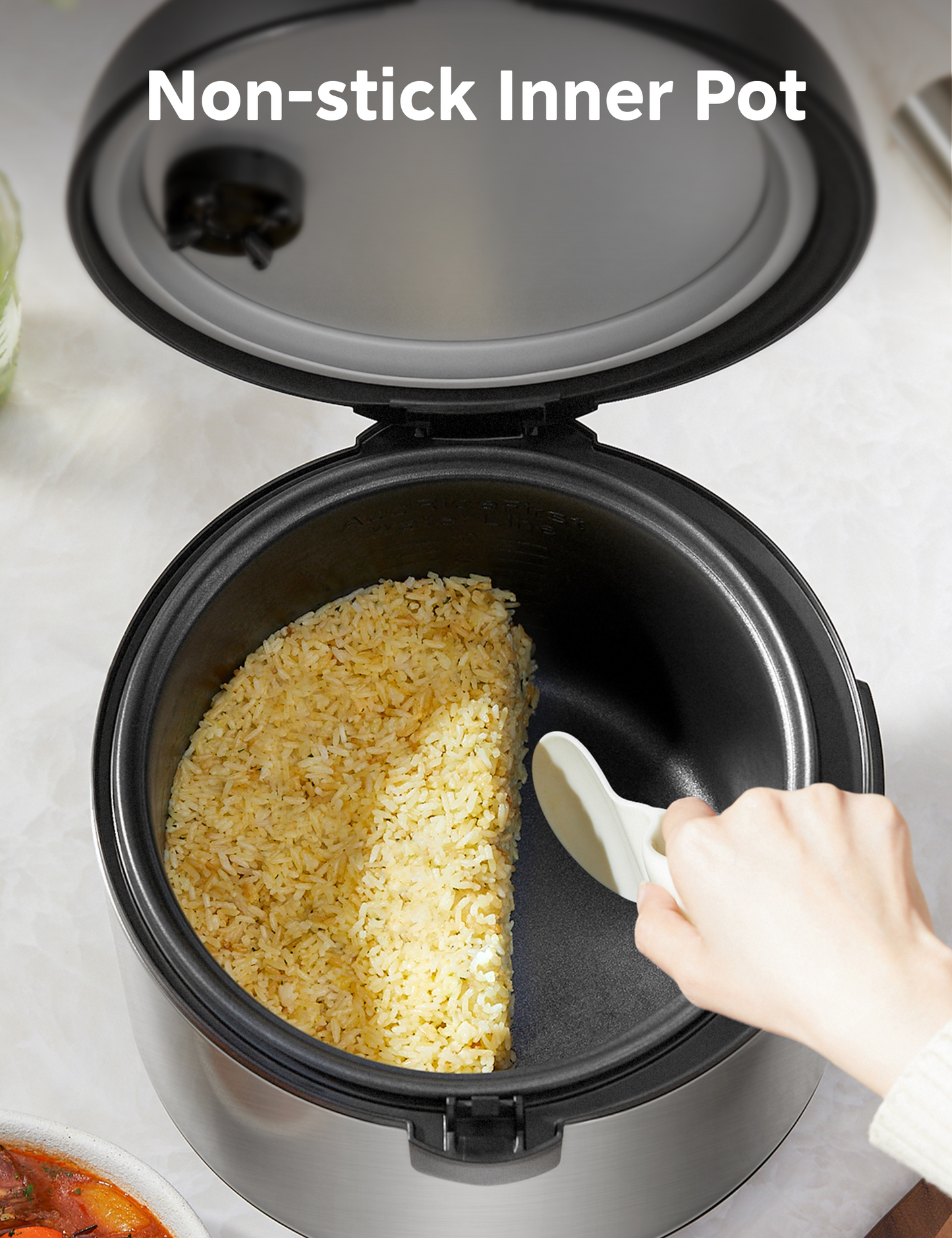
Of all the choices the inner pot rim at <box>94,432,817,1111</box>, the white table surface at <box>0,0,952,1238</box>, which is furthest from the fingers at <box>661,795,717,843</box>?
the white table surface at <box>0,0,952,1238</box>

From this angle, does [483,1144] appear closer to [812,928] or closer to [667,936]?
[667,936]

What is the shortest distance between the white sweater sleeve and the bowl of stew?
62 centimetres

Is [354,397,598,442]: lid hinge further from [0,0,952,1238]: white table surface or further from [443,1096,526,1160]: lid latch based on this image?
[443,1096,526,1160]: lid latch

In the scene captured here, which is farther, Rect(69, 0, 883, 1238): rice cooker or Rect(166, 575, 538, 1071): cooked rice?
Rect(166, 575, 538, 1071): cooked rice

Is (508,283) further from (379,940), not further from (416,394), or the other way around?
(379,940)

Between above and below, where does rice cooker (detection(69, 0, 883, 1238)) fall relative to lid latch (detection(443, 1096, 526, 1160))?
above

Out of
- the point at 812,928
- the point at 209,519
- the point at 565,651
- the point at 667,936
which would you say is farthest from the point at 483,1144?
the point at 209,519

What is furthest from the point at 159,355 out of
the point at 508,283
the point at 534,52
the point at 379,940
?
the point at 534,52

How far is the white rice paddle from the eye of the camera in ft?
3.79

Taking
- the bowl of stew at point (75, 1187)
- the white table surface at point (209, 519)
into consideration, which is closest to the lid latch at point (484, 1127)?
the bowl of stew at point (75, 1187)

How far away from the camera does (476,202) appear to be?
844mm

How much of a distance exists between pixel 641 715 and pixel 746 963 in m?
0.68

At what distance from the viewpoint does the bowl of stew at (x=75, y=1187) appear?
0.96 m

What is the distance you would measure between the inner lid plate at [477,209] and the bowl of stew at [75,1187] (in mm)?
769
